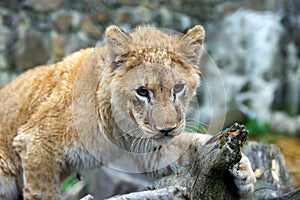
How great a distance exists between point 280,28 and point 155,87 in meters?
5.42

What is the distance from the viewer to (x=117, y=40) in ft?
14.7

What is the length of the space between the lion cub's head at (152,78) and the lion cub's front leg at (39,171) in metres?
0.65

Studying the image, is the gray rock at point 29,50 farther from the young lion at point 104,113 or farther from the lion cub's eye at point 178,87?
the lion cub's eye at point 178,87

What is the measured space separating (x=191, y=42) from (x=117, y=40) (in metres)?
0.58

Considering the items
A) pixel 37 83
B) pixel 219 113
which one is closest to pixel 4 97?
pixel 37 83

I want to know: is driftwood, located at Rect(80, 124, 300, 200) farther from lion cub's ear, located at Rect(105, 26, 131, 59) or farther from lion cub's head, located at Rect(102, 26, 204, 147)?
lion cub's ear, located at Rect(105, 26, 131, 59)

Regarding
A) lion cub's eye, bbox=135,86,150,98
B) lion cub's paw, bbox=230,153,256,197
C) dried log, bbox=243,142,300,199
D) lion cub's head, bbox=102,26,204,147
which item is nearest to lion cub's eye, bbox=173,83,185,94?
lion cub's head, bbox=102,26,204,147

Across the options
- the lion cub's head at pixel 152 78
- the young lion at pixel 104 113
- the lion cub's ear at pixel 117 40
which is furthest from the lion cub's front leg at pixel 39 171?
the lion cub's ear at pixel 117 40

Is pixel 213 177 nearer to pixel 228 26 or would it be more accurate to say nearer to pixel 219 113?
pixel 219 113

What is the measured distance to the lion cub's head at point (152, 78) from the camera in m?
4.21

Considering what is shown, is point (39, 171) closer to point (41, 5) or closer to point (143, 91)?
point (143, 91)

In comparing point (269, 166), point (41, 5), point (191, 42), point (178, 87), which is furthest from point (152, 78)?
point (41, 5)

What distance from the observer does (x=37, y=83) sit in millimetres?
5234

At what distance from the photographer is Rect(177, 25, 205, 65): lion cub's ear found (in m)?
4.59
